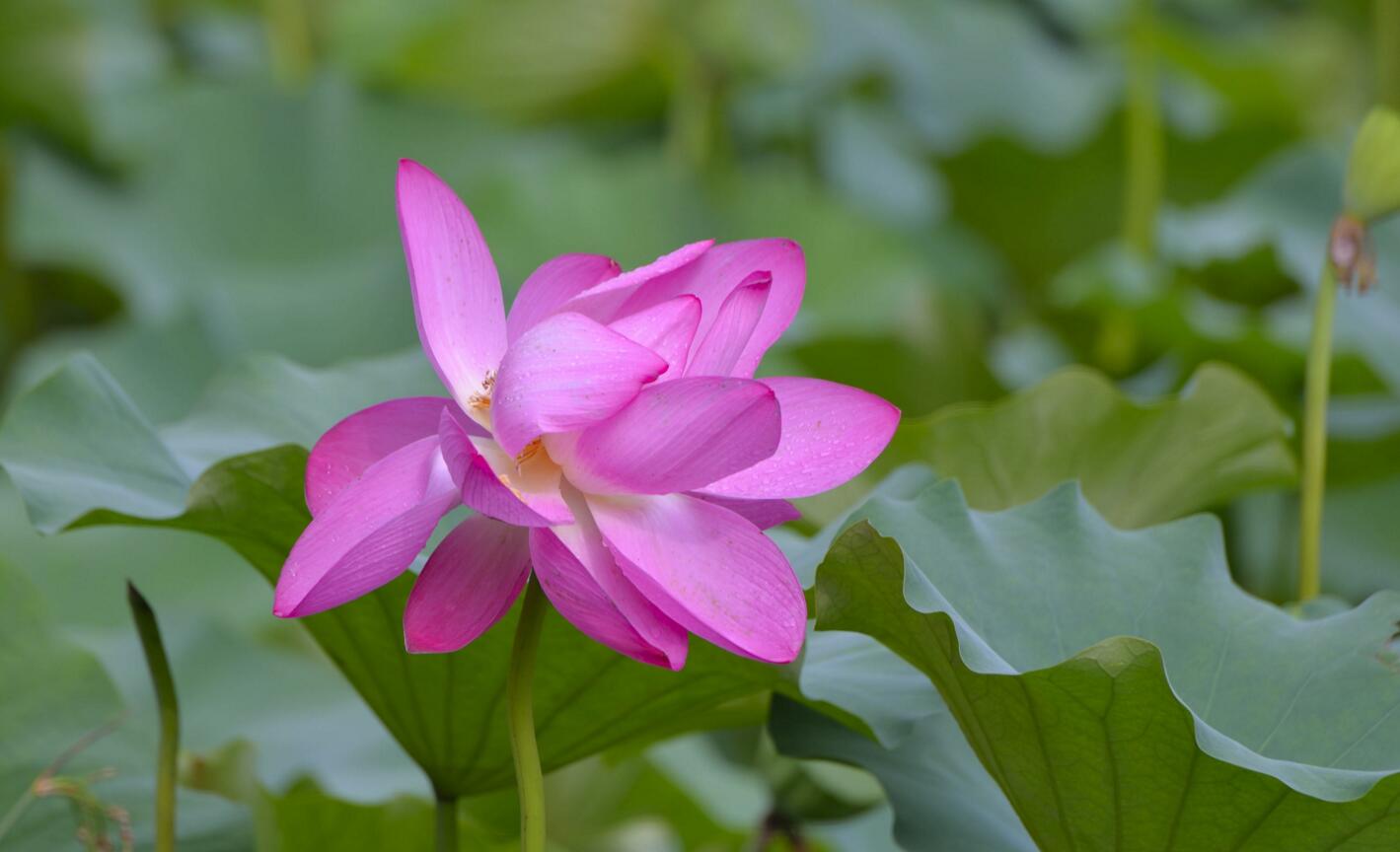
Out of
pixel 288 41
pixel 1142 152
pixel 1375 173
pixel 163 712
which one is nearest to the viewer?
pixel 163 712

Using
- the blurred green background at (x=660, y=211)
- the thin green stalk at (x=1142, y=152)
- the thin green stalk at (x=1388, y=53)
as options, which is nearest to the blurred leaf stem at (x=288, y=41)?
the blurred green background at (x=660, y=211)

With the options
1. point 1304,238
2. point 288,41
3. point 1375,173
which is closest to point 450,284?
point 1375,173

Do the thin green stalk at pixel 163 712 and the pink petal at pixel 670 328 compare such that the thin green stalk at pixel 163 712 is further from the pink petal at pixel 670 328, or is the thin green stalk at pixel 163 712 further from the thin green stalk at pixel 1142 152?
the thin green stalk at pixel 1142 152

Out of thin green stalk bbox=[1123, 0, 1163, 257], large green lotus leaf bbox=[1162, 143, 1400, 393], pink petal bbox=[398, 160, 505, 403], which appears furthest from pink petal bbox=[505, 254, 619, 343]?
thin green stalk bbox=[1123, 0, 1163, 257]

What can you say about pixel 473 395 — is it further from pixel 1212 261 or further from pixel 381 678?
pixel 1212 261

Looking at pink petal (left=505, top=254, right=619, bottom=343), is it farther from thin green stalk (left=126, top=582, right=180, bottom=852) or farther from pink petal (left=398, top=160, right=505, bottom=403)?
thin green stalk (left=126, top=582, right=180, bottom=852)

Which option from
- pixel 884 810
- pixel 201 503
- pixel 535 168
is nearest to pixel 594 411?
pixel 201 503

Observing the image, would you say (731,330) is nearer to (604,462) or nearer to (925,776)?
(604,462)
